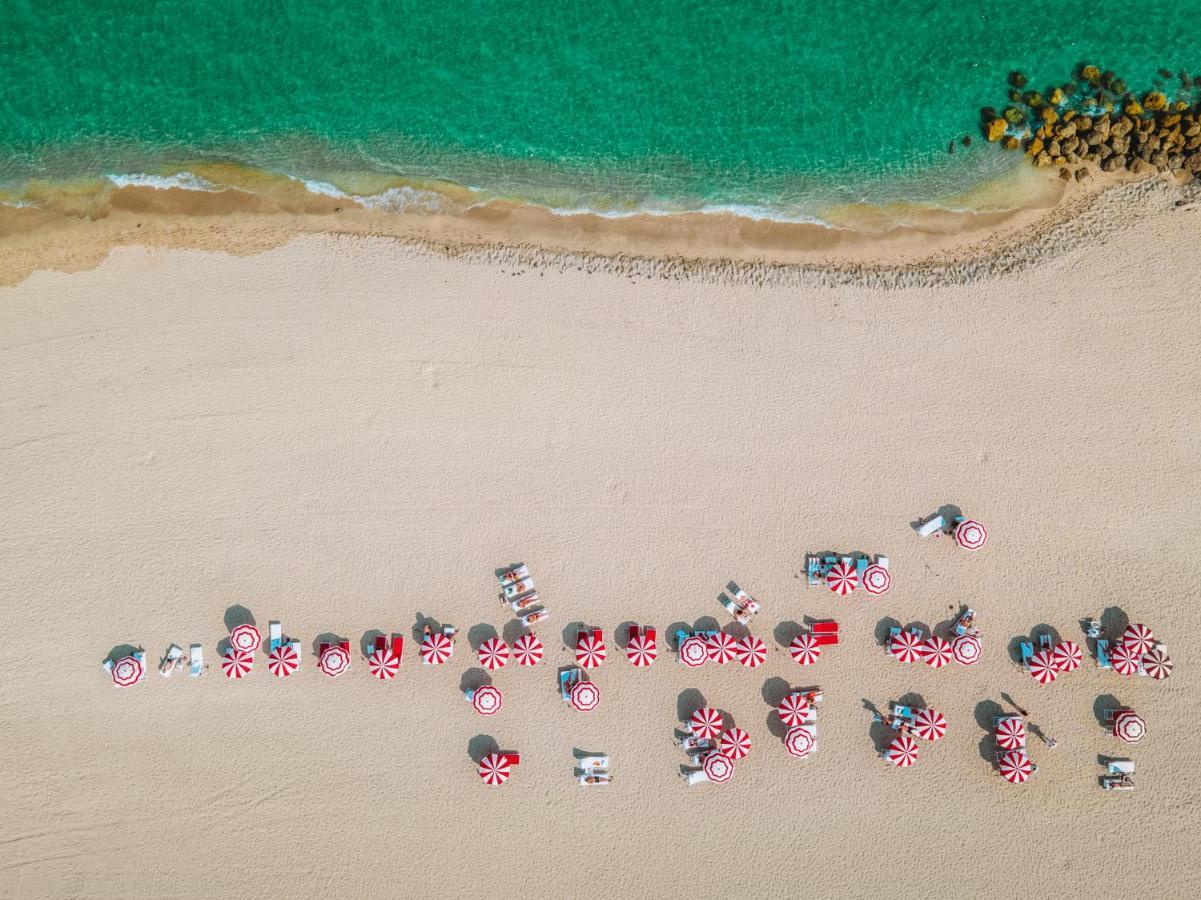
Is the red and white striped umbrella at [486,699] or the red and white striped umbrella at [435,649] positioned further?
the red and white striped umbrella at [435,649]

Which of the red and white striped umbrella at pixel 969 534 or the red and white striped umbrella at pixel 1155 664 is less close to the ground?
the red and white striped umbrella at pixel 969 534

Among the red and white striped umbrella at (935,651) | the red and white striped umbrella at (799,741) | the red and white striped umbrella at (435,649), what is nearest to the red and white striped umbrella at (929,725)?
the red and white striped umbrella at (935,651)

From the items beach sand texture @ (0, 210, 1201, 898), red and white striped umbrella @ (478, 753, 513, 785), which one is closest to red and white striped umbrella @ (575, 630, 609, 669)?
beach sand texture @ (0, 210, 1201, 898)

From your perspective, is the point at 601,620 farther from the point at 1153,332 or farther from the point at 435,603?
the point at 1153,332

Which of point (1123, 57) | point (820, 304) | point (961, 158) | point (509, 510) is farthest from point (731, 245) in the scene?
point (1123, 57)

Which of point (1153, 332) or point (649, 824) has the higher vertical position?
point (1153, 332)

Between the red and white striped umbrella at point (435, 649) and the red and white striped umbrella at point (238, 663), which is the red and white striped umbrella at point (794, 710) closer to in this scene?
the red and white striped umbrella at point (435, 649)
